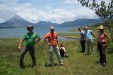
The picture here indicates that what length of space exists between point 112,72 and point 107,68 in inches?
44.5

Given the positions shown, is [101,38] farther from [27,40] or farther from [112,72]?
[27,40]

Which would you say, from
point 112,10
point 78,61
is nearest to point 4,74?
point 78,61

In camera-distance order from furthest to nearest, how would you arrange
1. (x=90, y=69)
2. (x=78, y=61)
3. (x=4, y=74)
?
(x=78, y=61) → (x=90, y=69) → (x=4, y=74)

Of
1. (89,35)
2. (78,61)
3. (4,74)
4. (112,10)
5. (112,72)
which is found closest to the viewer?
(4,74)

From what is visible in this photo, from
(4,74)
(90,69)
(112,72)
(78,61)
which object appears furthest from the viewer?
(78,61)

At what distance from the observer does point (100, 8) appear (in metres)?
30.9

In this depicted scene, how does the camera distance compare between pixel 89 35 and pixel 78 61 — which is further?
pixel 89 35

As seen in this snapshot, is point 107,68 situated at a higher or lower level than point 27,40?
lower

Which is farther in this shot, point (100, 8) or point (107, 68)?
point (100, 8)

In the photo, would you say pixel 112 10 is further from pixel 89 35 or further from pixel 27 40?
pixel 27 40

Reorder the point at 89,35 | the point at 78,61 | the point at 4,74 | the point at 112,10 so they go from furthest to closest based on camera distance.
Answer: the point at 112,10 < the point at 89,35 < the point at 78,61 < the point at 4,74

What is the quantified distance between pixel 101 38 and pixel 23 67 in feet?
16.0

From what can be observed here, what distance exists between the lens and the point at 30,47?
55.6ft

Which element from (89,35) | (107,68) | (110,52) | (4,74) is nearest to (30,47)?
(4,74)
